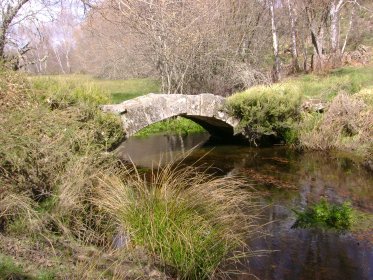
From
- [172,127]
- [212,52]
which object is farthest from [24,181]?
[212,52]


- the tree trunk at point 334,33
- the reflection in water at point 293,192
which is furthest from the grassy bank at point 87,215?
the tree trunk at point 334,33

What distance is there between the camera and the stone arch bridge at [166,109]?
30.2ft

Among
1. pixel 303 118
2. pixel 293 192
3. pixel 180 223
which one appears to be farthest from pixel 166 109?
pixel 180 223

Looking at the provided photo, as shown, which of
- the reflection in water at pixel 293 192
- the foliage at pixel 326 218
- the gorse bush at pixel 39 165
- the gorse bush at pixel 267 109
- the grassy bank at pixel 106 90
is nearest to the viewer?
the gorse bush at pixel 39 165

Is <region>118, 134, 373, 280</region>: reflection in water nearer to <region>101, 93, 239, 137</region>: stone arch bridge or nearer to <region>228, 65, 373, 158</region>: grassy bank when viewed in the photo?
<region>228, 65, 373, 158</region>: grassy bank

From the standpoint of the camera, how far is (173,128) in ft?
50.2

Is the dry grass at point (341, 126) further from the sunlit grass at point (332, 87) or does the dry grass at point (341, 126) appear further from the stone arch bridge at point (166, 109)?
the stone arch bridge at point (166, 109)

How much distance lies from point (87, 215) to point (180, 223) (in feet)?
4.01

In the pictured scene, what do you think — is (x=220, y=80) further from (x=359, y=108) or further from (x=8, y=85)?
(x=8, y=85)

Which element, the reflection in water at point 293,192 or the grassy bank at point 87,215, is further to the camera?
the reflection in water at point 293,192

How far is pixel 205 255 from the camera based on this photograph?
13.9ft

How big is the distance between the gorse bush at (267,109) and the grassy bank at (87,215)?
6.18 m

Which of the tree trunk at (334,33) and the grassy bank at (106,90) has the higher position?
the tree trunk at (334,33)

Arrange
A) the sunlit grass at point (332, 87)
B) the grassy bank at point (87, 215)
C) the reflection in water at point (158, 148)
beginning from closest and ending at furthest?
the grassy bank at point (87, 215) → the reflection in water at point (158, 148) → the sunlit grass at point (332, 87)
